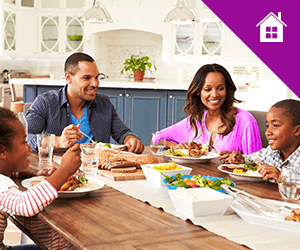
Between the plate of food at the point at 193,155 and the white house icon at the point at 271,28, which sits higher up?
the white house icon at the point at 271,28

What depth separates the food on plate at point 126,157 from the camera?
1812 mm

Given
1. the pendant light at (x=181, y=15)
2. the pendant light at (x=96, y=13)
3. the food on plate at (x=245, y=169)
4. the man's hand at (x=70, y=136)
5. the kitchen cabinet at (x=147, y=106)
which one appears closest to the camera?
the food on plate at (x=245, y=169)

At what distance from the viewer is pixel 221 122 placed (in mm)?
2627

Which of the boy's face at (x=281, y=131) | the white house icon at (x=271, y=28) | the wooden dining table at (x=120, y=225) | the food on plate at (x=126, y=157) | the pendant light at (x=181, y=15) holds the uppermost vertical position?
the white house icon at (x=271, y=28)

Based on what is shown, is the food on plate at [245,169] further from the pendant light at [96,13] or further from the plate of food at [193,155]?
the pendant light at [96,13]

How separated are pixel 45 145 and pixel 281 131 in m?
1.06

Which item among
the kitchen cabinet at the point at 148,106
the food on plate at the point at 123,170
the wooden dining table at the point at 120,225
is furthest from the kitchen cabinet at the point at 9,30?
the wooden dining table at the point at 120,225

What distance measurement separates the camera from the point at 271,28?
6328mm

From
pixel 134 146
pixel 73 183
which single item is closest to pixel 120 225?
pixel 73 183

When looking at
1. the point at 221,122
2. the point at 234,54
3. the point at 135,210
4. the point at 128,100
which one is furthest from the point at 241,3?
the point at 135,210

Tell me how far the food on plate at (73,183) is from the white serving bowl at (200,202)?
355mm

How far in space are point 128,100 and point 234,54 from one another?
2.33m

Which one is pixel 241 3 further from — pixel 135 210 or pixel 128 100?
pixel 135 210
